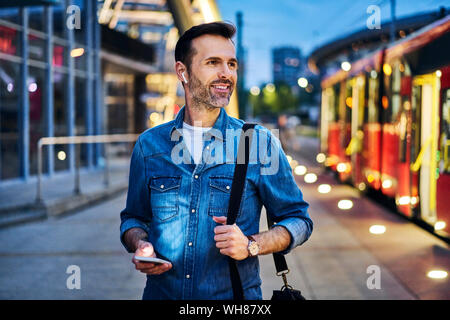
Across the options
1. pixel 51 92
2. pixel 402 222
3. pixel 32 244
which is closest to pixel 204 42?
pixel 32 244

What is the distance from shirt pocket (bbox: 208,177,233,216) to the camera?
228 cm

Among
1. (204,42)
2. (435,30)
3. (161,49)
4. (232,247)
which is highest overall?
(161,49)

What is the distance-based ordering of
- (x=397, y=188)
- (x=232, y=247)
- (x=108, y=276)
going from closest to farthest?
1. (x=232, y=247)
2. (x=108, y=276)
3. (x=397, y=188)

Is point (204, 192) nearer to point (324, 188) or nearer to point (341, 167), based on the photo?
point (324, 188)

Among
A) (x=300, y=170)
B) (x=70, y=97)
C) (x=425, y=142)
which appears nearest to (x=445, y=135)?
(x=425, y=142)

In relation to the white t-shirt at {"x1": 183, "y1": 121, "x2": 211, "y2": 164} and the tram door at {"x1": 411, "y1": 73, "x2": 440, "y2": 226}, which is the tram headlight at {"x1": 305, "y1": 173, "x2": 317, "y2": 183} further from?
the white t-shirt at {"x1": 183, "y1": 121, "x2": 211, "y2": 164}

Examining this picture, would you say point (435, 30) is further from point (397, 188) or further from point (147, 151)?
point (147, 151)

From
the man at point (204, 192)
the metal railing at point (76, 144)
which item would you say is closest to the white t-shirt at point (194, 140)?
the man at point (204, 192)

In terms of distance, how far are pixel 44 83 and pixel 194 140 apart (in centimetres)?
1410

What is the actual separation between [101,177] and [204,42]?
47.4ft

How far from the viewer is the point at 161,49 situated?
32531mm

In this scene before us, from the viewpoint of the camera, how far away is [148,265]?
7.07ft

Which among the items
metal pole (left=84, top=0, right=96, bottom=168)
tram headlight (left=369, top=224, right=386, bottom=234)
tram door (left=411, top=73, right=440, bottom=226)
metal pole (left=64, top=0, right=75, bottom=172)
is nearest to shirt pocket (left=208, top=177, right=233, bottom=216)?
tram headlight (left=369, top=224, right=386, bottom=234)

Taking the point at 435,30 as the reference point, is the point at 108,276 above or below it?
below
